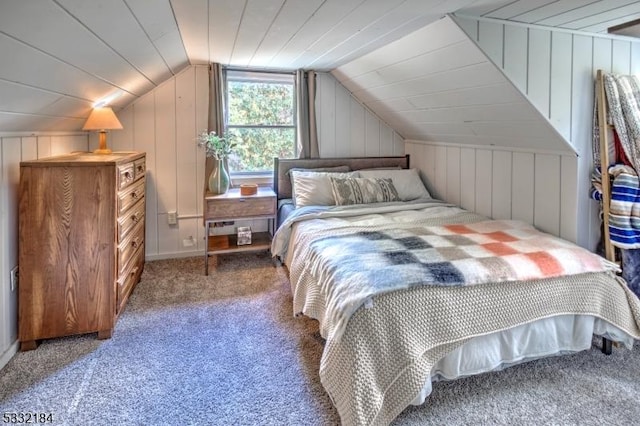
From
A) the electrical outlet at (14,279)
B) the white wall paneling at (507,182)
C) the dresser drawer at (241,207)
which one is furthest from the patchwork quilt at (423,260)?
the electrical outlet at (14,279)

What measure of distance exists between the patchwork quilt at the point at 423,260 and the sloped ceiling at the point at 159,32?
1.21 m

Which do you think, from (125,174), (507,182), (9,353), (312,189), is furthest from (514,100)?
(9,353)

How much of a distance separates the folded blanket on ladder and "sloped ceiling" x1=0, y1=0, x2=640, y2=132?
32.6 inches

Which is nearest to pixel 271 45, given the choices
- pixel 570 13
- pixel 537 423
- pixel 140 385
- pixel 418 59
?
pixel 418 59

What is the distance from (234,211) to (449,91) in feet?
6.33

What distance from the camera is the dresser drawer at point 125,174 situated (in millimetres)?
2427

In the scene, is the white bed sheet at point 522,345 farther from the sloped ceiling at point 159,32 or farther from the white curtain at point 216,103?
the white curtain at point 216,103

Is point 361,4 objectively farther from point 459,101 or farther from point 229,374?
point 229,374

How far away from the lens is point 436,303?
5.57 feet

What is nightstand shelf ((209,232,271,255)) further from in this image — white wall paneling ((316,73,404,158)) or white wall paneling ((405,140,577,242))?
white wall paneling ((405,140,577,242))

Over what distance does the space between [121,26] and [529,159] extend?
8.42 ft

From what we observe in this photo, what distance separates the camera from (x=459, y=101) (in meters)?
2.79

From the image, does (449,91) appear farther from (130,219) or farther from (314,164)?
(130,219)

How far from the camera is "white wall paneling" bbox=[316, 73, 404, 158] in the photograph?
4012 mm
